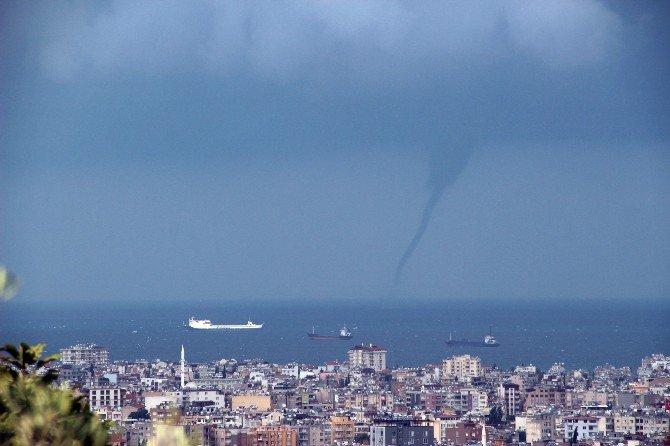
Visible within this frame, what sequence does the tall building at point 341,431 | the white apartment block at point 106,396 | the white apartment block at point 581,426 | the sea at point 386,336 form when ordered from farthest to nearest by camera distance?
the sea at point 386,336 < the white apartment block at point 106,396 < the white apartment block at point 581,426 < the tall building at point 341,431

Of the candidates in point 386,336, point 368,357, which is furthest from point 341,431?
point 386,336

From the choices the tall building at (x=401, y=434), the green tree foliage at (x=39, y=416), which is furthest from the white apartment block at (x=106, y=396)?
the green tree foliage at (x=39, y=416)

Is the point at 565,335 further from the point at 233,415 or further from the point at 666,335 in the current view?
the point at 233,415

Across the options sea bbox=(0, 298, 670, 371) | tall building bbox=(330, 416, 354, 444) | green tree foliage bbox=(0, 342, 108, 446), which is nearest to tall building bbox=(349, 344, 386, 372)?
sea bbox=(0, 298, 670, 371)

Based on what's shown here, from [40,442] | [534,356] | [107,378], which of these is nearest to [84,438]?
[40,442]

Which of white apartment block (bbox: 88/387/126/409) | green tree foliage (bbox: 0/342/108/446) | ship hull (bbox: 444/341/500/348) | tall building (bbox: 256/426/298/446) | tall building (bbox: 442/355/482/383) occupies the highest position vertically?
ship hull (bbox: 444/341/500/348)

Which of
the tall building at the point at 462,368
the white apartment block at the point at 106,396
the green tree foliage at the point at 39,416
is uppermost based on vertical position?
the green tree foliage at the point at 39,416

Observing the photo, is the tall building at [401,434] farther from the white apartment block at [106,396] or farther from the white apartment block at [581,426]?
the white apartment block at [106,396]

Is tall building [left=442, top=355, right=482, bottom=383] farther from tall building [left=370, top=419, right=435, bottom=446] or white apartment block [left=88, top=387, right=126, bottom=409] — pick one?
tall building [left=370, top=419, right=435, bottom=446]
